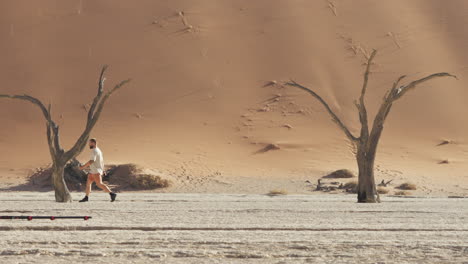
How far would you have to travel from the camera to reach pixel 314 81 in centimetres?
4788

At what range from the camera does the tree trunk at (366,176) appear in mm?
21047

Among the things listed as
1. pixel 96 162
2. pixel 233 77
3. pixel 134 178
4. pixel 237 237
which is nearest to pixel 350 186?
pixel 134 178

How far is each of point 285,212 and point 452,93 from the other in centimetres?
3521

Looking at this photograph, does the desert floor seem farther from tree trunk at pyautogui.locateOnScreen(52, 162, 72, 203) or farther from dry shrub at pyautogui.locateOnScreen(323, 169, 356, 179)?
dry shrub at pyautogui.locateOnScreen(323, 169, 356, 179)

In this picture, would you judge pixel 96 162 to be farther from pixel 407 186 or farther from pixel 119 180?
pixel 407 186

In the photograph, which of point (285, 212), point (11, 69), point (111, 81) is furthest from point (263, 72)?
point (285, 212)

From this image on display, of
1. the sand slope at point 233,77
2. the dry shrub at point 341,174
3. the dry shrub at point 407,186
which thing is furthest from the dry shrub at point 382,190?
the sand slope at point 233,77

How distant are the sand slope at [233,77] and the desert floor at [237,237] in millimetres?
20410

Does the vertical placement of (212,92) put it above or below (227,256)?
above

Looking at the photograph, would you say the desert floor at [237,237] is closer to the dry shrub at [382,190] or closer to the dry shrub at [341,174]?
the dry shrub at [382,190]

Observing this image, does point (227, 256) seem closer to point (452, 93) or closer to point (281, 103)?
point (281, 103)

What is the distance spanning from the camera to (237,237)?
1087 cm

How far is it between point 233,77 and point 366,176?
27.7 m

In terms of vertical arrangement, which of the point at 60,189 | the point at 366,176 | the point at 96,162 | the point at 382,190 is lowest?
the point at 60,189
